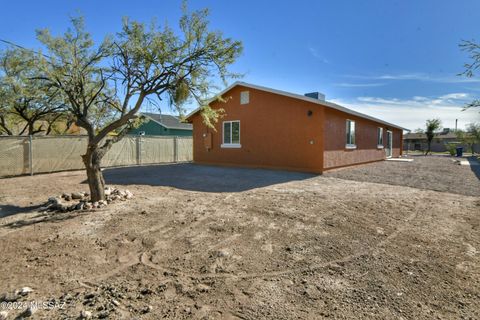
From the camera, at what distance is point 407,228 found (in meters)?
4.27

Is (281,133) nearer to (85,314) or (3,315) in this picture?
(85,314)

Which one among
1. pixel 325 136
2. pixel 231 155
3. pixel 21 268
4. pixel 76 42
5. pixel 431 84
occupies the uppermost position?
pixel 431 84

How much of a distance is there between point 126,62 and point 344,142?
10.1 meters

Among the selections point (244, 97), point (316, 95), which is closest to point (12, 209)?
point (244, 97)

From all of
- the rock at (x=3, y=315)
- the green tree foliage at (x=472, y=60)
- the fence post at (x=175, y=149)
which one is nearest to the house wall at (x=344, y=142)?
the green tree foliage at (x=472, y=60)

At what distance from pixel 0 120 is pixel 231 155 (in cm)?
1313

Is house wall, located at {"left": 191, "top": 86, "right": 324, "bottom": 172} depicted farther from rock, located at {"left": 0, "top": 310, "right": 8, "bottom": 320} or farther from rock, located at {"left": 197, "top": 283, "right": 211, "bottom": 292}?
rock, located at {"left": 0, "top": 310, "right": 8, "bottom": 320}

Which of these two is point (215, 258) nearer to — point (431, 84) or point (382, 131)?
point (382, 131)

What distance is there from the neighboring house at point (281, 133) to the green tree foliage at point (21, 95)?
7.32 meters

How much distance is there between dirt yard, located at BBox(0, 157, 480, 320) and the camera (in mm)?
2299

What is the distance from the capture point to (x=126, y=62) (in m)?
6.10

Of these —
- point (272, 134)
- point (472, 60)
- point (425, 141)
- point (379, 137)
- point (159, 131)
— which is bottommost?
point (272, 134)

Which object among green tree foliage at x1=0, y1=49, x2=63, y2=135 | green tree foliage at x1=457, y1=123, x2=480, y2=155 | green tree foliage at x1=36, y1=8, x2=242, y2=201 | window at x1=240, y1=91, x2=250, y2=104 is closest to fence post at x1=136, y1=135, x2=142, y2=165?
green tree foliage at x1=0, y1=49, x2=63, y2=135

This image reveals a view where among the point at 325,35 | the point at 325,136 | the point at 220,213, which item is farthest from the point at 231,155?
the point at 220,213
